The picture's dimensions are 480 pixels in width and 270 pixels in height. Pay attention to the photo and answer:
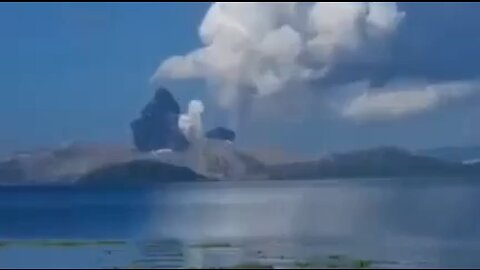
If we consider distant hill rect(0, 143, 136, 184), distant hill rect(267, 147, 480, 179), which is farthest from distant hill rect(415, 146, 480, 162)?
distant hill rect(0, 143, 136, 184)

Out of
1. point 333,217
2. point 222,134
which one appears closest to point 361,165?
point 333,217

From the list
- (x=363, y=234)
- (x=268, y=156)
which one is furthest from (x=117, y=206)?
(x=363, y=234)

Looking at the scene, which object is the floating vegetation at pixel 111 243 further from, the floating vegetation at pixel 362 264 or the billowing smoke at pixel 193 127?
the floating vegetation at pixel 362 264

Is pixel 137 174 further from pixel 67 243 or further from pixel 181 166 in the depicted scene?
pixel 67 243

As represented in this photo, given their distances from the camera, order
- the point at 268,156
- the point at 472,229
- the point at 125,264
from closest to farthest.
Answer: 1. the point at 125,264
2. the point at 268,156
3. the point at 472,229

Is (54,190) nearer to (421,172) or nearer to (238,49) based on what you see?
(238,49)

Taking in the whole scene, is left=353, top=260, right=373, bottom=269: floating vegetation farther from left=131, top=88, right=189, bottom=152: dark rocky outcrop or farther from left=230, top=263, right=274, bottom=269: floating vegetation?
left=131, top=88, right=189, bottom=152: dark rocky outcrop
